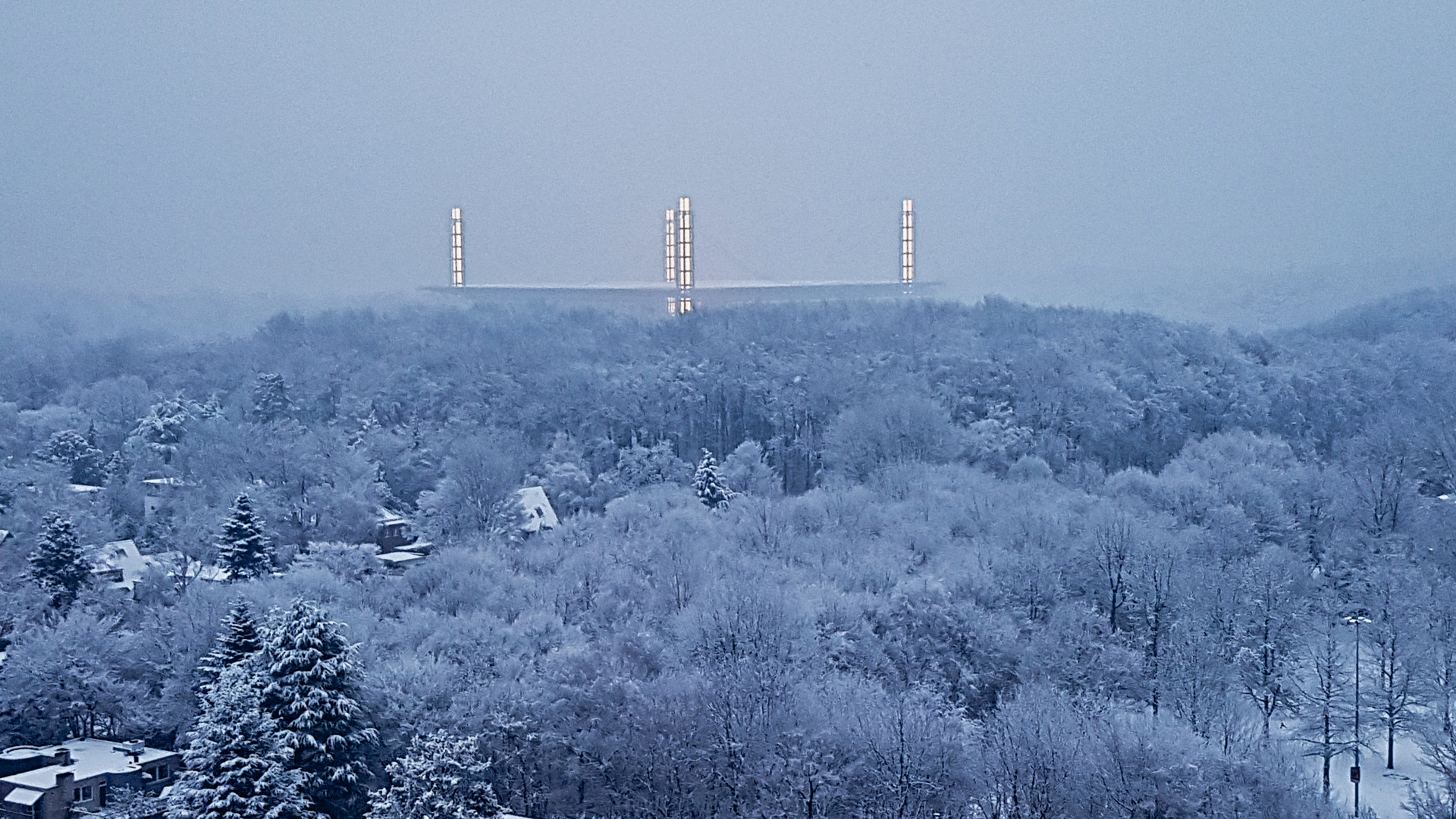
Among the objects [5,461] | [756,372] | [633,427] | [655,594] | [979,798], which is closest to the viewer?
[979,798]

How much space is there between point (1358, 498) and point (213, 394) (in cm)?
3233

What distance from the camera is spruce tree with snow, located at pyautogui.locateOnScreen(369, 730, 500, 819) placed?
11906mm

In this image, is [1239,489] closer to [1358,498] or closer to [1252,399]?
[1358,498]

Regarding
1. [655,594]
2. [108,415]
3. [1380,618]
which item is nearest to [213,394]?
[108,415]

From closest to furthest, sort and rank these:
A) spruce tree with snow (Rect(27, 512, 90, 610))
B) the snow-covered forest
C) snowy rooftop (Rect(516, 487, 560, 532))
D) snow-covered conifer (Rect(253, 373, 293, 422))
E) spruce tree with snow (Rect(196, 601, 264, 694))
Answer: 1. the snow-covered forest
2. spruce tree with snow (Rect(196, 601, 264, 694))
3. spruce tree with snow (Rect(27, 512, 90, 610))
4. snowy rooftop (Rect(516, 487, 560, 532))
5. snow-covered conifer (Rect(253, 373, 293, 422))

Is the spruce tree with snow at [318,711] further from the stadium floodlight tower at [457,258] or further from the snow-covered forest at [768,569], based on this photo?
the stadium floodlight tower at [457,258]

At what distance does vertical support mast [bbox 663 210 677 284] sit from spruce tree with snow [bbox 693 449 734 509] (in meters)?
12.2

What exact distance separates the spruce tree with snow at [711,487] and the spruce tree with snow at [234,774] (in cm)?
1674

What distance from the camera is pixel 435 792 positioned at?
39.1 feet

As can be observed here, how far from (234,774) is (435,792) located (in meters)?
2.74

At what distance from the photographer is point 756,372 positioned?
41.9m

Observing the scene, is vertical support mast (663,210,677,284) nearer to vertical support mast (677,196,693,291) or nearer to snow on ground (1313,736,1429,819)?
vertical support mast (677,196,693,291)

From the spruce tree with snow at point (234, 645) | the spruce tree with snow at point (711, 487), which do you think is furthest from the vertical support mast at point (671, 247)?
the spruce tree with snow at point (234, 645)

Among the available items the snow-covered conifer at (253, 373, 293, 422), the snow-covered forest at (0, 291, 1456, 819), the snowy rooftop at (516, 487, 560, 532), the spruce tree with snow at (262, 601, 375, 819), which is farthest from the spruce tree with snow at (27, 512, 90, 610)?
the snow-covered conifer at (253, 373, 293, 422)
